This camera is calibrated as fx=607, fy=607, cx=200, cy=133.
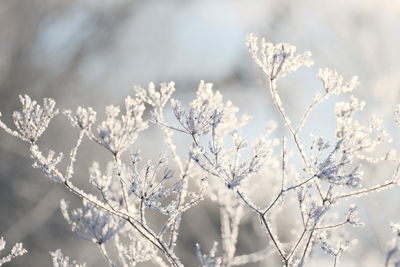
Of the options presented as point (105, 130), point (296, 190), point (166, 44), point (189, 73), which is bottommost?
point (296, 190)

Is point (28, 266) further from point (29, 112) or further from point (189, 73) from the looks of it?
point (29, 112)

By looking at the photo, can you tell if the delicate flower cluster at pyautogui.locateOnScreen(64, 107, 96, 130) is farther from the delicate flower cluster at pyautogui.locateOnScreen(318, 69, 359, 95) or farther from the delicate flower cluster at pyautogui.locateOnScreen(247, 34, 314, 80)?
the delicate flower cluster at pyautogui.locateOnScreen(318, 69, 359, 95)

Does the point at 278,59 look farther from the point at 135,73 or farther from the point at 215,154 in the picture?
the point at 135,73

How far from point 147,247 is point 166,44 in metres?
7.97

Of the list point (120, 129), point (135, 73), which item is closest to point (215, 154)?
point (120, 129)

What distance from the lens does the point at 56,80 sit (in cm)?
932

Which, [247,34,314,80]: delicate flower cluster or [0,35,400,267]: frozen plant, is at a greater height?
[247,34,314,80]: delicate flower cluster

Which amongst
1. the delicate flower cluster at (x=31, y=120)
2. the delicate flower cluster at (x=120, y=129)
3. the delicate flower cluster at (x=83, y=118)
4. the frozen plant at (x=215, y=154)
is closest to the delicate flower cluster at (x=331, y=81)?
the frozen plant at (x=215, y=154)

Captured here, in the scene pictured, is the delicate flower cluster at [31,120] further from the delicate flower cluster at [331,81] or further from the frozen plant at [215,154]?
the delicate flower cluster at [331,81]

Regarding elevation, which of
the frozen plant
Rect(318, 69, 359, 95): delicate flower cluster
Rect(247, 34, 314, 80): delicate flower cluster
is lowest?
the frozen plant

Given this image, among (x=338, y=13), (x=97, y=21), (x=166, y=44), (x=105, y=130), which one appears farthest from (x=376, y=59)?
(x=97, y=21)

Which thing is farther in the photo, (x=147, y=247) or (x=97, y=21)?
(x=97, y=21)

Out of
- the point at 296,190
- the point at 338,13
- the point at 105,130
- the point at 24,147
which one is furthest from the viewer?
the point at 24,147

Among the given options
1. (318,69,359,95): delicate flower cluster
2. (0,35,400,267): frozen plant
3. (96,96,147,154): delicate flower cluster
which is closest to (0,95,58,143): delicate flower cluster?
(0,35,400,267): frozen plant
